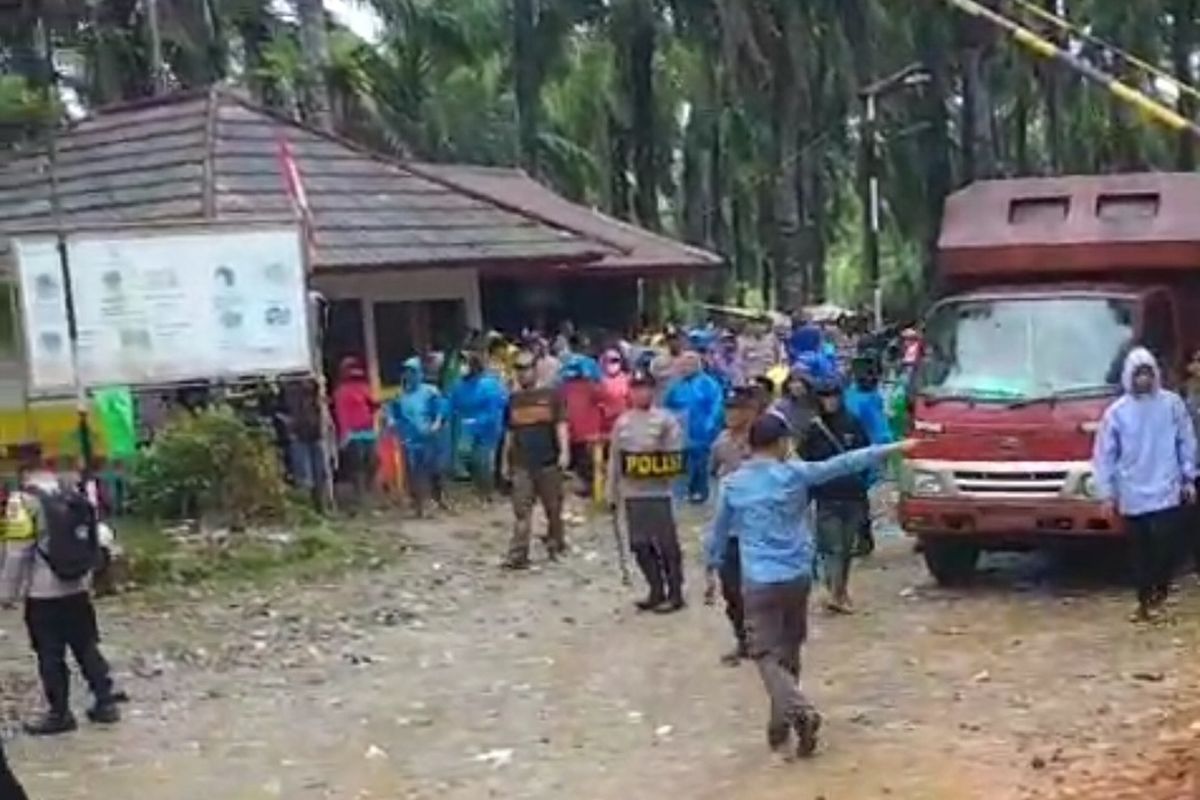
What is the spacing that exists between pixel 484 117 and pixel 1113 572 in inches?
1245

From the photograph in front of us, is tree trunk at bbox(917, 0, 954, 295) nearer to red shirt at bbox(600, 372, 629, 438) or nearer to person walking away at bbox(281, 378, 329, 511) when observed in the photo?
red shirt at bbox(600, 372, 629, 438)

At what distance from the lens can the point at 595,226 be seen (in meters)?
32.6

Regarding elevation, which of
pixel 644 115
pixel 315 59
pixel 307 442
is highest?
pixel 315 59

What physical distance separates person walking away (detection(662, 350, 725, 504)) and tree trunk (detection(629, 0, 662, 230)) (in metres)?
23.1

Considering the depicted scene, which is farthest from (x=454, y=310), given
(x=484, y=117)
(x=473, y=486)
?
(x=484, y=117)

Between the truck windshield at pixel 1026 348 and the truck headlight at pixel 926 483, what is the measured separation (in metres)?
0.63

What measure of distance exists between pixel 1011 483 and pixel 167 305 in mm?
7723

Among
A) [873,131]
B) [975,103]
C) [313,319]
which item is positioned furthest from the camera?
[873,131]

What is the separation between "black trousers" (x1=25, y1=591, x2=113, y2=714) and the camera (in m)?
11.9

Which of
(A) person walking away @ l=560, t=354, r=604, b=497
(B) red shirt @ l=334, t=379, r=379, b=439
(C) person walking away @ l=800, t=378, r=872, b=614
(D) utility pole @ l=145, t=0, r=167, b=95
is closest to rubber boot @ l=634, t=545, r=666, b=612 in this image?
(C) person walking away @ l=800, t=378, r=872, b=614

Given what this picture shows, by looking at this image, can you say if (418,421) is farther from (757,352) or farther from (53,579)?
(53,579)

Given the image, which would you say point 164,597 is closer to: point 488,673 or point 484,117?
point 488,673

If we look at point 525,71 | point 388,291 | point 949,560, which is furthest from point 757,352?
point 525,71

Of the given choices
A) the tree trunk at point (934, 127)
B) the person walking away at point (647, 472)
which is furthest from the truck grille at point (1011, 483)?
the tree trunk at point (934, 127)
